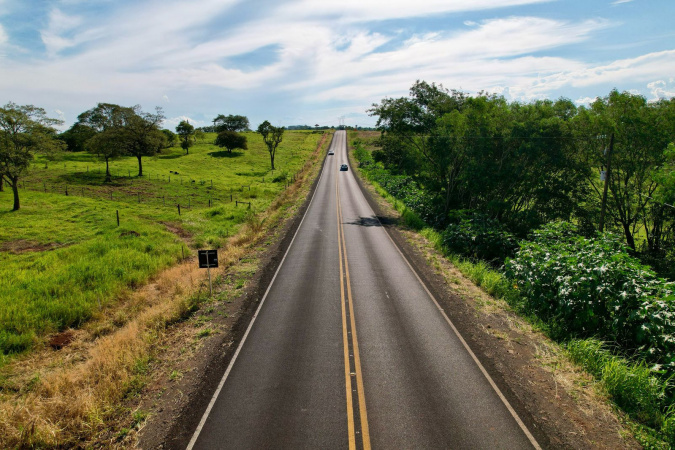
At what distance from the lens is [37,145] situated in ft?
113

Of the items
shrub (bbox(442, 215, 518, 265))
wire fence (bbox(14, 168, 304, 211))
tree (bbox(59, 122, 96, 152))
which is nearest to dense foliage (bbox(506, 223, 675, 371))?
shrub (bbox(442, 215, 518, 265))

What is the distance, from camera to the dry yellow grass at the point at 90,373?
23.3ft

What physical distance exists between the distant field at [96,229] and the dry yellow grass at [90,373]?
1363mm

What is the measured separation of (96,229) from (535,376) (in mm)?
29835

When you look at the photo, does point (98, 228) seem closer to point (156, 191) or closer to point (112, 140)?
point (156, 191)

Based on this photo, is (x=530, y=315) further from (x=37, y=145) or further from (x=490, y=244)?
(x=37, y=145)

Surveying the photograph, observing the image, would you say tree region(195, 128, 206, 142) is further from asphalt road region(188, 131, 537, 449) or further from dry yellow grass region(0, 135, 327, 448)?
asphalt road region(188, 131, 537, 449)

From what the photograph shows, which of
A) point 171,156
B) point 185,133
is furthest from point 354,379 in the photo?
point 185,133

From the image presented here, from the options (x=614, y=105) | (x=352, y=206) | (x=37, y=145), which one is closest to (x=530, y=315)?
(x=614, y=105)

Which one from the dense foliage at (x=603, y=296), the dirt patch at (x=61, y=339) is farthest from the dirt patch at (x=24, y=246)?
the dense foliage at (x=603, y=296)

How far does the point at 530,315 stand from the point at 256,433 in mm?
10301

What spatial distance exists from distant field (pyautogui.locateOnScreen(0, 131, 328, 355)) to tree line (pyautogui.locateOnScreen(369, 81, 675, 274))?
64.4 feet

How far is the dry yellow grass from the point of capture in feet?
23.3

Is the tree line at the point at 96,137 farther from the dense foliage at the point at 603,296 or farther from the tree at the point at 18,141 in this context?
the dense foliage at the point at 603,296
